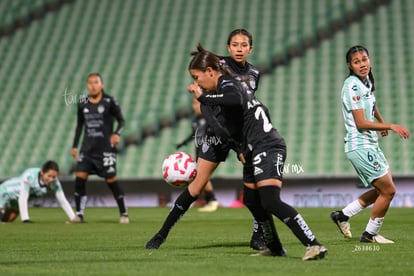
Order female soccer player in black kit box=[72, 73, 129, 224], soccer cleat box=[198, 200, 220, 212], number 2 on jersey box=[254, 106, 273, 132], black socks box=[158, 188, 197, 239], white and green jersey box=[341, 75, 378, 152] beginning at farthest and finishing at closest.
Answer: soccer cleat box=[198, 200, 220, 212]
female soccer player in black kit box=[72, 73, 129, 224]
white and green jersey box=[341, 75, 378, 152]
black socks box=[158, 188, 197, 239]
number 2 on jersey box=[254, 106, 273, 132]

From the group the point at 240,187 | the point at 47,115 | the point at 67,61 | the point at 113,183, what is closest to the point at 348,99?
the point at 113,183

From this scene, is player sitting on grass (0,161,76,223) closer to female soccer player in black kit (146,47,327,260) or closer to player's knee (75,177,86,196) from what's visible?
player's knee (75,177,86,196)

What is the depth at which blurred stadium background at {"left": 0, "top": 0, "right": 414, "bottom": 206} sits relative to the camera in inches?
805

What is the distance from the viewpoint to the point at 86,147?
42.0ft

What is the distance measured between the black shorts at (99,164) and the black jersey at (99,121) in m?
0.07

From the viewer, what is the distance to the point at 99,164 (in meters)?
12.7

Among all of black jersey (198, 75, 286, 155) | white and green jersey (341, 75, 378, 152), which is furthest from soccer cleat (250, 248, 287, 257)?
white and green jersey (341, 75, 378, 152)

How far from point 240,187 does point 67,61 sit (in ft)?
25.5

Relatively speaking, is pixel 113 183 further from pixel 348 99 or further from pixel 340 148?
pixel 340 148

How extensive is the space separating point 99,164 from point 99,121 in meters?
0.62

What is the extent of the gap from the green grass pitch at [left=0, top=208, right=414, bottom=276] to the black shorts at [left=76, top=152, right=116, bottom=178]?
1.15m

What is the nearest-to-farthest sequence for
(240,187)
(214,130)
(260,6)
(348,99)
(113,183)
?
(214,130) < (348,99) < (113,183) < (240,187) < (260,6)

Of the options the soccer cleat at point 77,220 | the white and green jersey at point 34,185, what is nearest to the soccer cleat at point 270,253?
the soccer cleat at point 77,220

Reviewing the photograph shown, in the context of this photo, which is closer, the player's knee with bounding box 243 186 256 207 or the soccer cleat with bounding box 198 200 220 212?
the player's knee with bounding box 243 186 256 207
